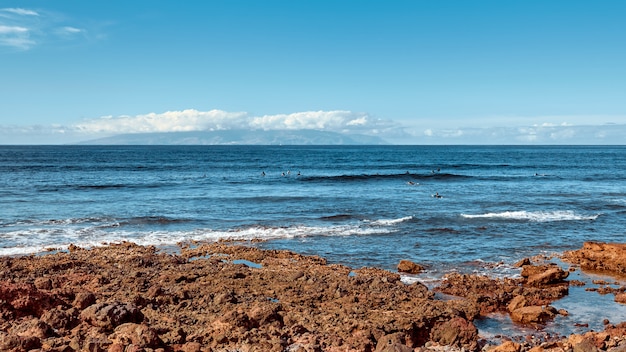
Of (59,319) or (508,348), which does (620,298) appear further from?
(59,319)

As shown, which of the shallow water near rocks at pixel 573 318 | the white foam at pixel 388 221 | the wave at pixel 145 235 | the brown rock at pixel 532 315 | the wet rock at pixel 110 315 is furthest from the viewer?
the white foam at pixel 388 221

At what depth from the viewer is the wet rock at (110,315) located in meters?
13.0

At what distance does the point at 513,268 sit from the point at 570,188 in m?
41.4

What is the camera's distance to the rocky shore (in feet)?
41.2

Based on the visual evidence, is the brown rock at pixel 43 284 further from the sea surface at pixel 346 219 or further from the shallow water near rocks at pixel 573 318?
the shallow water near rocks at pixel 573 318

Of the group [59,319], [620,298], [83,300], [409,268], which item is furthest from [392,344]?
[620,298]

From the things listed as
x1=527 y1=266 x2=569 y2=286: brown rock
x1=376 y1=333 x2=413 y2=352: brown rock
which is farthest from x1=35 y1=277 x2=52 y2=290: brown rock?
x1=527 y1=266 x2=569 y2=286: brown rock

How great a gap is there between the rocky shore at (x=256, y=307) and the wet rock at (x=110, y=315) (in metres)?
0.03

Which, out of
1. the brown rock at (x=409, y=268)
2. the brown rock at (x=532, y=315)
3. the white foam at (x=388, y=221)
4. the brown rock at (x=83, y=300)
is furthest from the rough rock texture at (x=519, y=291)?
the white foam at (x=388, y=221)

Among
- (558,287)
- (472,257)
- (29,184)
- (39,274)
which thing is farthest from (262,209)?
(29,184)

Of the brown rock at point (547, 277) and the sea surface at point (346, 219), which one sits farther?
the sea surface at point (346, 219)

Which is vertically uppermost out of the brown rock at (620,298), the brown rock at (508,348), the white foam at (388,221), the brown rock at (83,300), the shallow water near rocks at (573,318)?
the brown rock at (83,300)

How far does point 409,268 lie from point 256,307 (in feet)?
30.1

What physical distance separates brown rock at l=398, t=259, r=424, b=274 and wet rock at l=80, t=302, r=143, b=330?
1153cm
